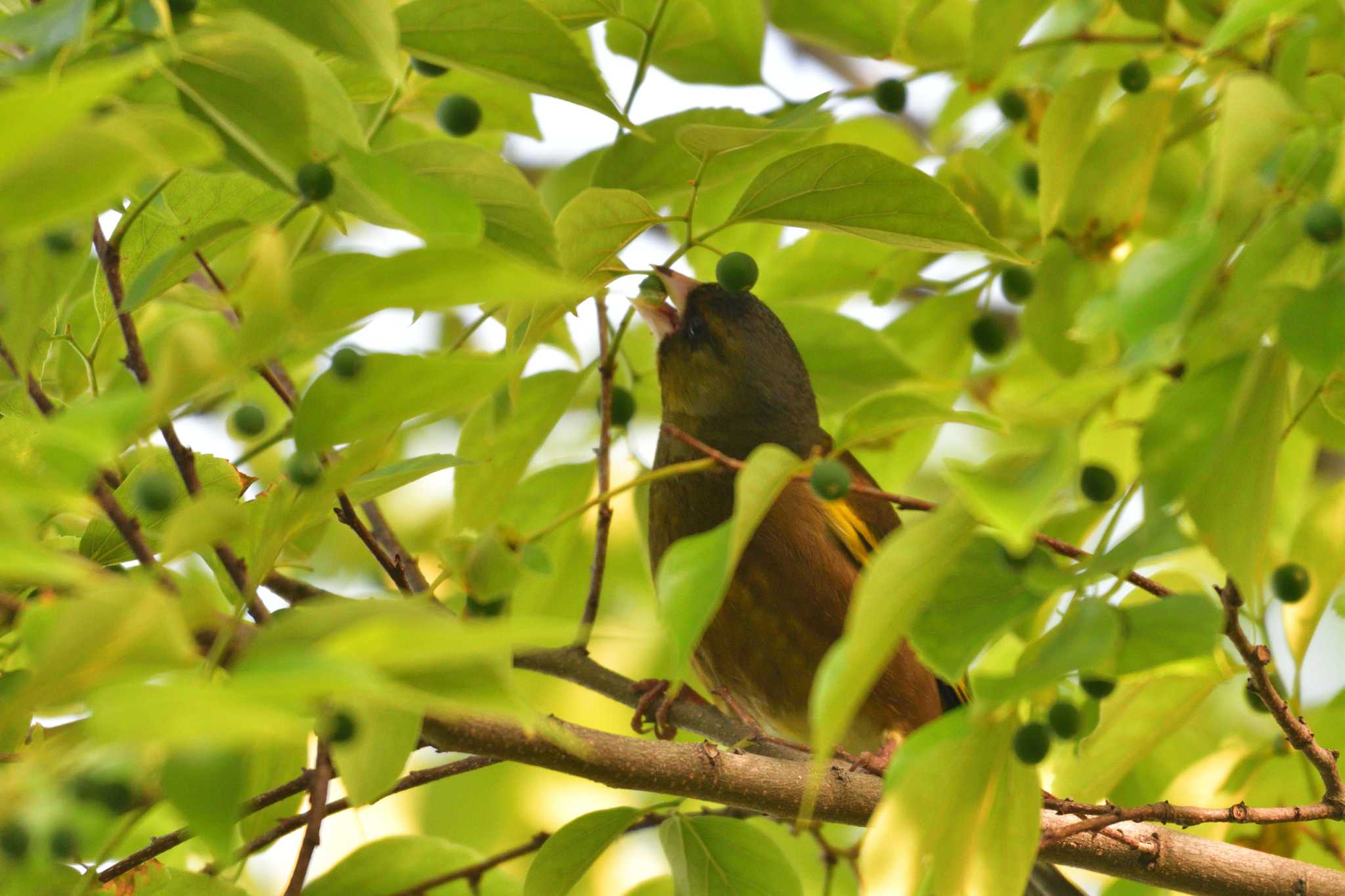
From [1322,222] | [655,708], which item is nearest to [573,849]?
[655,708]

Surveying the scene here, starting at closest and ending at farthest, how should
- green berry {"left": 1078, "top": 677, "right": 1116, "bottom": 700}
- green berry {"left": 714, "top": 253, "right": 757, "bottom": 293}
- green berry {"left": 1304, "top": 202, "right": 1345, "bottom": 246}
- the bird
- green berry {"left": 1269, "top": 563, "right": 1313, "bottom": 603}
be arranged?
green berry {"left": 1304, "top": 202, "right": 1345, "bottom": 246} < green berry {"left": 1078, "top": 677, "right": 1116, "bottom": 700} < green berry {"left": 714, "top": 253, "right": 757, "bottom": 293} < green berry {"left": 1269, "top": 563, "right": 1313, "bottom": 603} < the bird

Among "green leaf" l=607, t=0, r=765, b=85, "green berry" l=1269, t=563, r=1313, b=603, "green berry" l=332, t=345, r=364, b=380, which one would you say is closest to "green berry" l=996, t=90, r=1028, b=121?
"green leaf" l=607, t=0, r=765, b=85

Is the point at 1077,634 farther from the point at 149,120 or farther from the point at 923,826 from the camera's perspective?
the point at 149,120

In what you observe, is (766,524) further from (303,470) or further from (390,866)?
(303,470)

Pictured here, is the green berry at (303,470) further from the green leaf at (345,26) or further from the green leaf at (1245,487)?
the green leaf at (1245,487)

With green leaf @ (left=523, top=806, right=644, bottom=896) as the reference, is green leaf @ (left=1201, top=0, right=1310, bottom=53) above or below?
above

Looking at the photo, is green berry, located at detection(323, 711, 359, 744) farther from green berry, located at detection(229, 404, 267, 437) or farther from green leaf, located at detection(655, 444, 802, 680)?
green berry, located at detection(229, 404, 267, 437)

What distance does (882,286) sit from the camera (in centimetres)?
282

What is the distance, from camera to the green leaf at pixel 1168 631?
1.28m

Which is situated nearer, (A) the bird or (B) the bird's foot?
(B) the bird's foot

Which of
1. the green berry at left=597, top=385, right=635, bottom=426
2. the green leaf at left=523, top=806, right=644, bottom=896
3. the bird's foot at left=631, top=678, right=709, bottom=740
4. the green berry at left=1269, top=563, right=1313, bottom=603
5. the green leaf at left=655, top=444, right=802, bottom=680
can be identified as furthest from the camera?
the green berry at left=597, top=385, right=635, bottom=426

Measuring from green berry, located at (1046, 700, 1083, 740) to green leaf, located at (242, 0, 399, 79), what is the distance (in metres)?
1.17

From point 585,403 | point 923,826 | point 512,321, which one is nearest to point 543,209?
point 512,321

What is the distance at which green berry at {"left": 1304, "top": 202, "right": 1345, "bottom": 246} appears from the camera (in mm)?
1269
